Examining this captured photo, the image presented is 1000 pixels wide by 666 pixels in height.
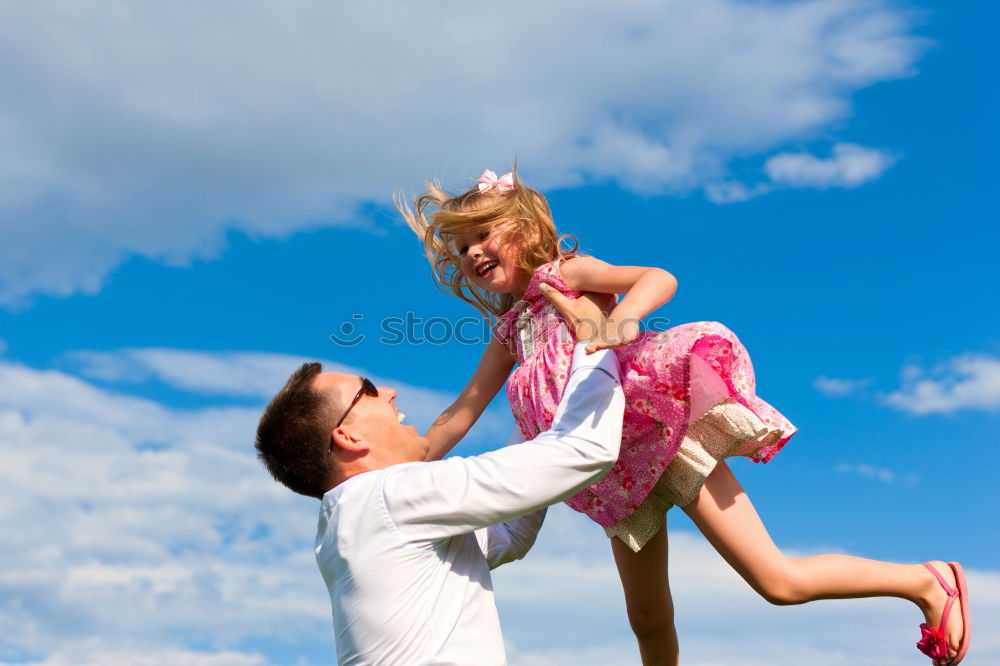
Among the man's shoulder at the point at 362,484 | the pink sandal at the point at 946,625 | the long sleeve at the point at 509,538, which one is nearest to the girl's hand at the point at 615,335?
the man's shoulder at the point at 362,484

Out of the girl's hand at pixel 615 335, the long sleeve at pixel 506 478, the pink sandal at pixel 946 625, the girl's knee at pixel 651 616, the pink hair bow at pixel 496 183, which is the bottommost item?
the pink sandal at pixel 946 625

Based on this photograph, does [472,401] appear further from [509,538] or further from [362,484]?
[362,484]

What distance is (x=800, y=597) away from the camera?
15.0 ft

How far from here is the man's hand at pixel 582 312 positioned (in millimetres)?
4332

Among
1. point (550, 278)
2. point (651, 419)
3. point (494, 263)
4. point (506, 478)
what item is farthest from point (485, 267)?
point (506, 478)

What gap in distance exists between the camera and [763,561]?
4523 mm

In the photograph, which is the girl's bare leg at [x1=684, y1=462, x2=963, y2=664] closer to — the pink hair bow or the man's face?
the man's face

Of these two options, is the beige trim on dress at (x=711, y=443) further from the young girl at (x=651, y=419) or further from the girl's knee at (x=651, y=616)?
the girl's knee at (x=651, y=616)

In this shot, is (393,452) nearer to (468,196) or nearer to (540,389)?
(540,389)

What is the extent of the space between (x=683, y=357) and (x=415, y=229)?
222cm

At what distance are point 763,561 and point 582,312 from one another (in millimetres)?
1467

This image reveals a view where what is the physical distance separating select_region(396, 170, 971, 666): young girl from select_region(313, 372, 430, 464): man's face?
0.83 m

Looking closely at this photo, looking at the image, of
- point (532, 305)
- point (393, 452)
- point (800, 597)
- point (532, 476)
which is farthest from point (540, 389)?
point (800, 597)

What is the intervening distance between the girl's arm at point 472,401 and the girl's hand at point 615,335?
4.22 ft
